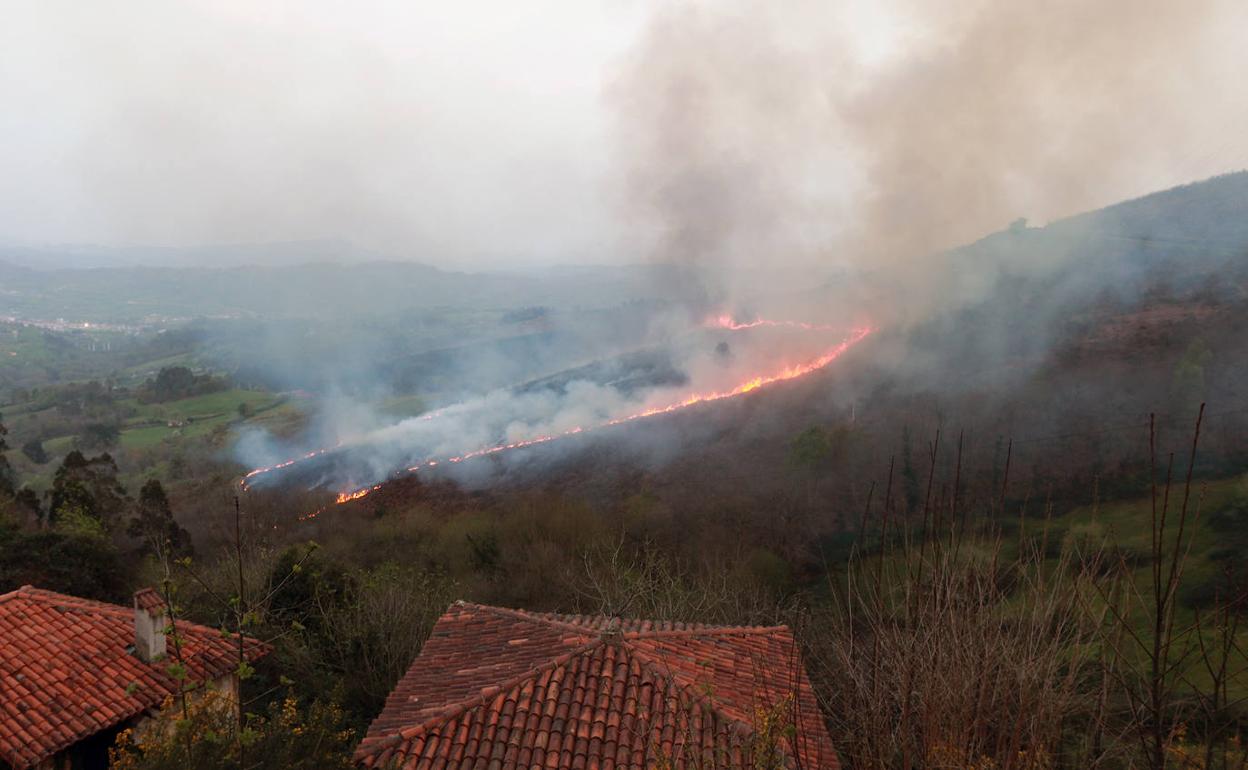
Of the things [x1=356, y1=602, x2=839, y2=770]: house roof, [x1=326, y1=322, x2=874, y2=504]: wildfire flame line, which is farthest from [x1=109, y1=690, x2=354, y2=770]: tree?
[x1=326, y1=322, x2=874, y2=504]: wildfire flame line

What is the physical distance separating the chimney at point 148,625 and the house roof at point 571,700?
6.07 m

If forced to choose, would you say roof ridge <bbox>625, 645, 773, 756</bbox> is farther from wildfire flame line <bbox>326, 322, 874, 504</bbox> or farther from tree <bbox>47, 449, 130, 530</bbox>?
wildfire flame line <bbox>326, 322, 874, 504</bbox>

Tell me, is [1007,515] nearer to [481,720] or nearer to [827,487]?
[827,487]

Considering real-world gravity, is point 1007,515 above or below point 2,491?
below

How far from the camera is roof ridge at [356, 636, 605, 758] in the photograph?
1121 centimetres

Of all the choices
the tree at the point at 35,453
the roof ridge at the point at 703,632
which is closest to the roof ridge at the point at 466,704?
the roof ridge at the point at 703,632

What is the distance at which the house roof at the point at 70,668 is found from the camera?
504 inches

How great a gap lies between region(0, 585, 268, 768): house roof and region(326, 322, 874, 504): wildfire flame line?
37.3 meters

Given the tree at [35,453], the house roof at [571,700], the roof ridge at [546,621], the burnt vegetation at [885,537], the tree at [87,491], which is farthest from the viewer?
the tree at [35,453]

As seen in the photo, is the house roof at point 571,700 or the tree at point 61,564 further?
the tree at point 61,564

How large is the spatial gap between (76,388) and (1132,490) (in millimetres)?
114751

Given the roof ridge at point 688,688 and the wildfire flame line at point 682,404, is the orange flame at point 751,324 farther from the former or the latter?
the roof ridge at point 688,688

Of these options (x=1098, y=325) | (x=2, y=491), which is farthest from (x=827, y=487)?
(x=2, y=491)

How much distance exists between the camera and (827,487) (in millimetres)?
44156
